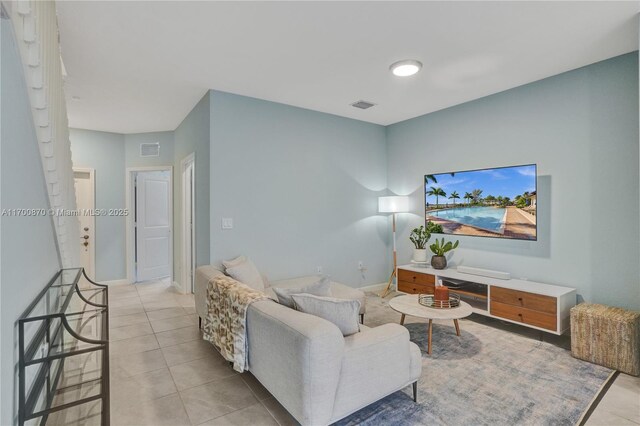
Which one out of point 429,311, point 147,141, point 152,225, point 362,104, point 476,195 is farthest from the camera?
point 152,225

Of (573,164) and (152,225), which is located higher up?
(573,164)

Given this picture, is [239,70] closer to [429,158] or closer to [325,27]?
[325,27]

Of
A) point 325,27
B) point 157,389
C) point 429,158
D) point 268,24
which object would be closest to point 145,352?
point 157,389

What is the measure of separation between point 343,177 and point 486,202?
6.27ft

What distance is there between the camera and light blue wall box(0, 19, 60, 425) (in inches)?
51.3

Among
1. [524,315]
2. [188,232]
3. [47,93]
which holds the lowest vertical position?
[524,315]

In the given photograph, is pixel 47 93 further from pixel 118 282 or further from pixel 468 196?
pixel 118 282

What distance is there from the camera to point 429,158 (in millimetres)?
4688

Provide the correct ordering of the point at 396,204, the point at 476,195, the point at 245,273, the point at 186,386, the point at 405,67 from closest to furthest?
the point at 186,386 < the point at 405,67 < the point at 245,273 < the point at 476,195 < the point at 396,204

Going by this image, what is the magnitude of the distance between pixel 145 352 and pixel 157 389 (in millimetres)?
733

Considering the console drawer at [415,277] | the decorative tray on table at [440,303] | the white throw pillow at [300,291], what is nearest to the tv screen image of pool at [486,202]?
the console drawer at [415,277]

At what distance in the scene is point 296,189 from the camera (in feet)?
14.1

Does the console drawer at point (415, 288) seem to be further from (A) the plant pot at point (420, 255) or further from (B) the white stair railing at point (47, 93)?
(B) the white stair railing at point (47, 93)

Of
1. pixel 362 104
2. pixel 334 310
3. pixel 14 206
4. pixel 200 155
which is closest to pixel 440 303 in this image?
pixel 334 310
